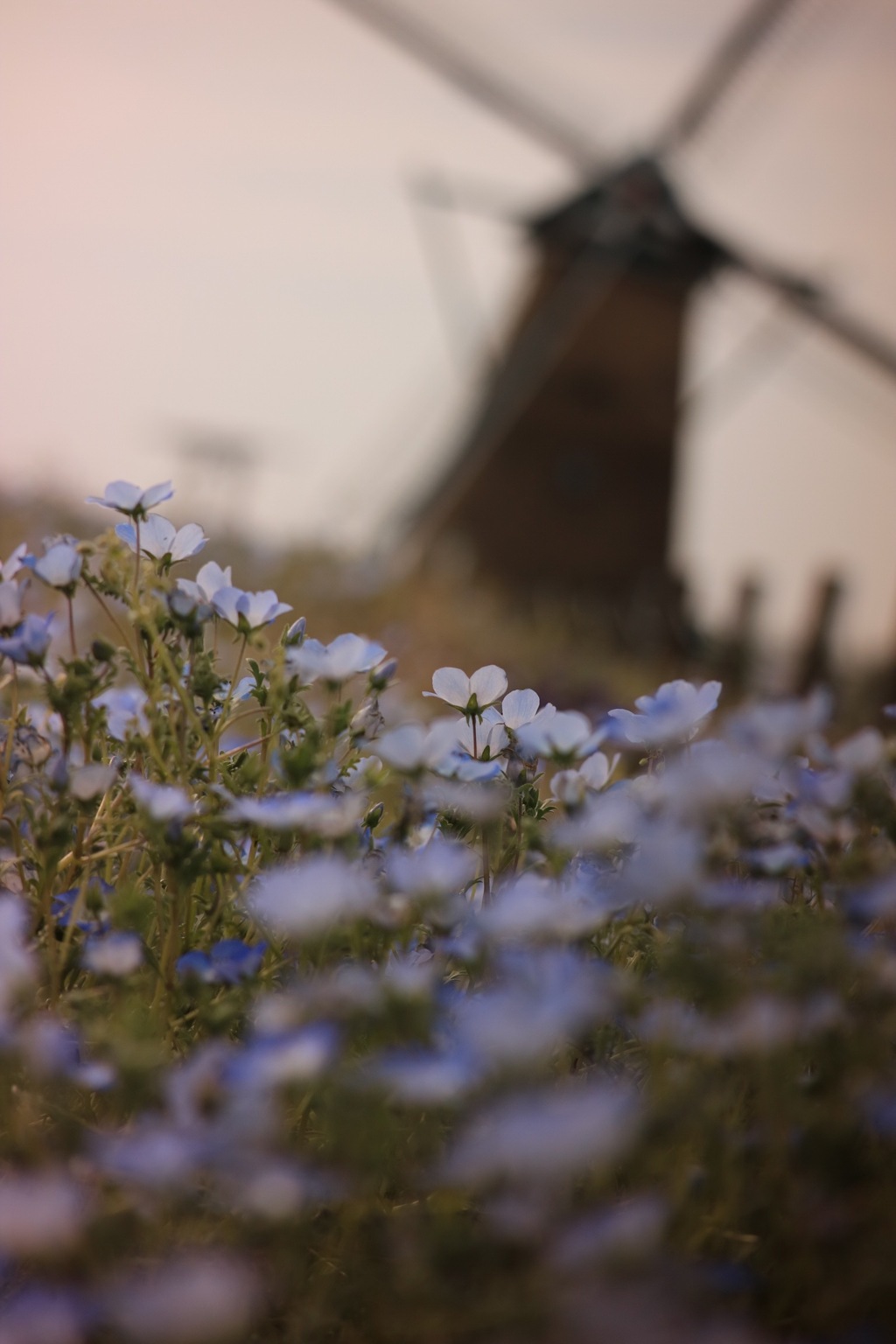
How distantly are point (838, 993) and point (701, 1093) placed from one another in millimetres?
246

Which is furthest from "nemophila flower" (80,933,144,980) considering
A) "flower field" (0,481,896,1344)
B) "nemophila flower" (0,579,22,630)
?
"nemophila flower" (0,579,22,630)

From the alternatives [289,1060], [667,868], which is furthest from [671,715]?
[289,1060]

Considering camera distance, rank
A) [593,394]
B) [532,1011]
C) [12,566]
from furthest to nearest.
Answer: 1. [593,394]
2. [12,566]
3. [532,1011]

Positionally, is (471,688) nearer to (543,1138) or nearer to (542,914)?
(542,914)

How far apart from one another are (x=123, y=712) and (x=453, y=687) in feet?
1.47

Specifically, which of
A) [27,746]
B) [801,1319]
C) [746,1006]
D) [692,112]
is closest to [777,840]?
[746,1006]

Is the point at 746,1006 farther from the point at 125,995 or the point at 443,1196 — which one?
the point at 125,995

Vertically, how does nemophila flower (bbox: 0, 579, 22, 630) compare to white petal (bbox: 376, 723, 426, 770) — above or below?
below

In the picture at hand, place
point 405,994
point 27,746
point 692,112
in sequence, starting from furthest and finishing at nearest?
point 692,112, point 27,746, point 405,994

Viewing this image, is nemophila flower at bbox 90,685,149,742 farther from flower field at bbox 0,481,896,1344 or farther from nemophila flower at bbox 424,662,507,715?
nemophila flower at bbox 424,662,507,715

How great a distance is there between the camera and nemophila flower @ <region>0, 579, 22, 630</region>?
4.29 ft

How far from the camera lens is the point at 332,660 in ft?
4.13

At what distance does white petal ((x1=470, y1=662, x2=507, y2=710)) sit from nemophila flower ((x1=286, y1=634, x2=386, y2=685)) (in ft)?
0.44

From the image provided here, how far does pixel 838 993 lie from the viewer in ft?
3.68
